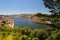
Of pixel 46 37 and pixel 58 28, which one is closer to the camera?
pixel 58 28

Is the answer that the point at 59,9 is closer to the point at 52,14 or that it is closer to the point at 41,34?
the point at 52,14

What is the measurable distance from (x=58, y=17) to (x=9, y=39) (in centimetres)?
185

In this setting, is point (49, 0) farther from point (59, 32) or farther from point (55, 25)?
point (59, 32)

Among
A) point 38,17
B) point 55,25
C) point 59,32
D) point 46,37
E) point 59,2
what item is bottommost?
point 46,37

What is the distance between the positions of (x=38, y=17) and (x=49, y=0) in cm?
48

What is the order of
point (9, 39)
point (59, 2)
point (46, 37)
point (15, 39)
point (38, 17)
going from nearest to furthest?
point (38, 17), point (59, 2), point (9, 39), point (15, 39), point (46, 37)

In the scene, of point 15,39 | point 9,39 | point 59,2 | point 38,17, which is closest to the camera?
point 38,17

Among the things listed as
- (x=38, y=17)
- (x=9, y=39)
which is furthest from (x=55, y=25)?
(x=9, y=39)

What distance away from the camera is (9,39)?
15.0 ft

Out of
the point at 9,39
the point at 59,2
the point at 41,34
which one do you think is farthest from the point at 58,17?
the point at 41,34

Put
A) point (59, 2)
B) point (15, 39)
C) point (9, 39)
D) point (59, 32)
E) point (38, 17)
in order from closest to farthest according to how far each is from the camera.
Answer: point (38, 17) < point (59, 2) < point (59, 32) < point (9, 39) < point (15, 39)

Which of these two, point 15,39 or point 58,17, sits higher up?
point 58,17

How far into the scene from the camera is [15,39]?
4945mm

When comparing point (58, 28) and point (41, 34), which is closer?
point (58, 28)
